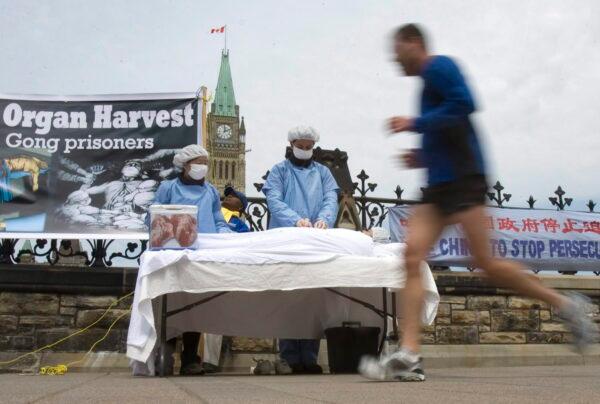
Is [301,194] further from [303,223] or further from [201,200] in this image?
[201,200]

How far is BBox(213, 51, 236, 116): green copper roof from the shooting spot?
312ft

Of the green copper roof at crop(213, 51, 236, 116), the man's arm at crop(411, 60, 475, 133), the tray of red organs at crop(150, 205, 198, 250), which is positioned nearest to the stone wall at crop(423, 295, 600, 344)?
the tray of red organs at crop(150, 205, 198, 250)

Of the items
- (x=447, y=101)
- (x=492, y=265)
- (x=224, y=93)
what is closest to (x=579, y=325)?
(x=492, y=265)

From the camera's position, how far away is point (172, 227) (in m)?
4.67

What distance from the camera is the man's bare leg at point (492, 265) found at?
3.02 metres

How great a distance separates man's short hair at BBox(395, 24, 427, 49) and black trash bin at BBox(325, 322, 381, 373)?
2.63m

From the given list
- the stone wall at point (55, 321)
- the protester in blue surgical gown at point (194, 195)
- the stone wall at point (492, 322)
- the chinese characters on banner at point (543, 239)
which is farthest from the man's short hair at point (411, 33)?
the chinese characters on banner at point (543, 239)

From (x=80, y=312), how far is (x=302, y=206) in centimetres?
304

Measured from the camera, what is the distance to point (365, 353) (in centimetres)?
529

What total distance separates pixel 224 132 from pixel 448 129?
100 meters

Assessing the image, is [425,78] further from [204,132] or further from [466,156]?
[204,132]

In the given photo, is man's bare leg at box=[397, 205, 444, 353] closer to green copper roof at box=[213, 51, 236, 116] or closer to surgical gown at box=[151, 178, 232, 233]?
surgical gown at box=[151, 178, 232, 233]

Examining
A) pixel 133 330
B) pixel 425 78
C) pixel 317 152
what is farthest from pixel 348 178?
pixel 425 78

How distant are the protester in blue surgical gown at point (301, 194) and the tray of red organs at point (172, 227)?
35.5 inches
